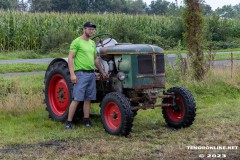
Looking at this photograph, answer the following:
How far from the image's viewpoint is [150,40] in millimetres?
26125

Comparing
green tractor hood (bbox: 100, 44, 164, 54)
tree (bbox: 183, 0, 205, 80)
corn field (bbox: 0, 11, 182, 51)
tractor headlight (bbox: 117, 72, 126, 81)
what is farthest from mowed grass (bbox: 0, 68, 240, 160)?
corn field (bbox: 0, 11, 182, 51)

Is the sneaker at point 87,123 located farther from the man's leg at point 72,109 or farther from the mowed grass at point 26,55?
the mowed grass at point 26,55

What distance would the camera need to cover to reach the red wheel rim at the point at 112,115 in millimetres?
7195

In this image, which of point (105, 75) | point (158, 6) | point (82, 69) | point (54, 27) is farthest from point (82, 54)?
point (158, 6)

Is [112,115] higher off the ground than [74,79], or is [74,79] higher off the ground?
[74,79]

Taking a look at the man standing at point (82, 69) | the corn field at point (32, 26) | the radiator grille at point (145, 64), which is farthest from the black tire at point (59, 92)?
the corn field at point (32, 26)

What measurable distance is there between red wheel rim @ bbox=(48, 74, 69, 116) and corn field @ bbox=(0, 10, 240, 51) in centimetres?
1327

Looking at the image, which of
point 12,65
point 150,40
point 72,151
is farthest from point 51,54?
point 72,151

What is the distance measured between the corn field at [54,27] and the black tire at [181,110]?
14280 millimetres

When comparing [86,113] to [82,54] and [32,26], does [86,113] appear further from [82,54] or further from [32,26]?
[32,26]

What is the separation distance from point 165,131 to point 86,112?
1419 millimetres

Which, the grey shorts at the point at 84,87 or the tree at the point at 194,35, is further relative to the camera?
the tree at the point at 194,35

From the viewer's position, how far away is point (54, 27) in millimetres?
23969

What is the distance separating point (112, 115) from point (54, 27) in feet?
57.0
